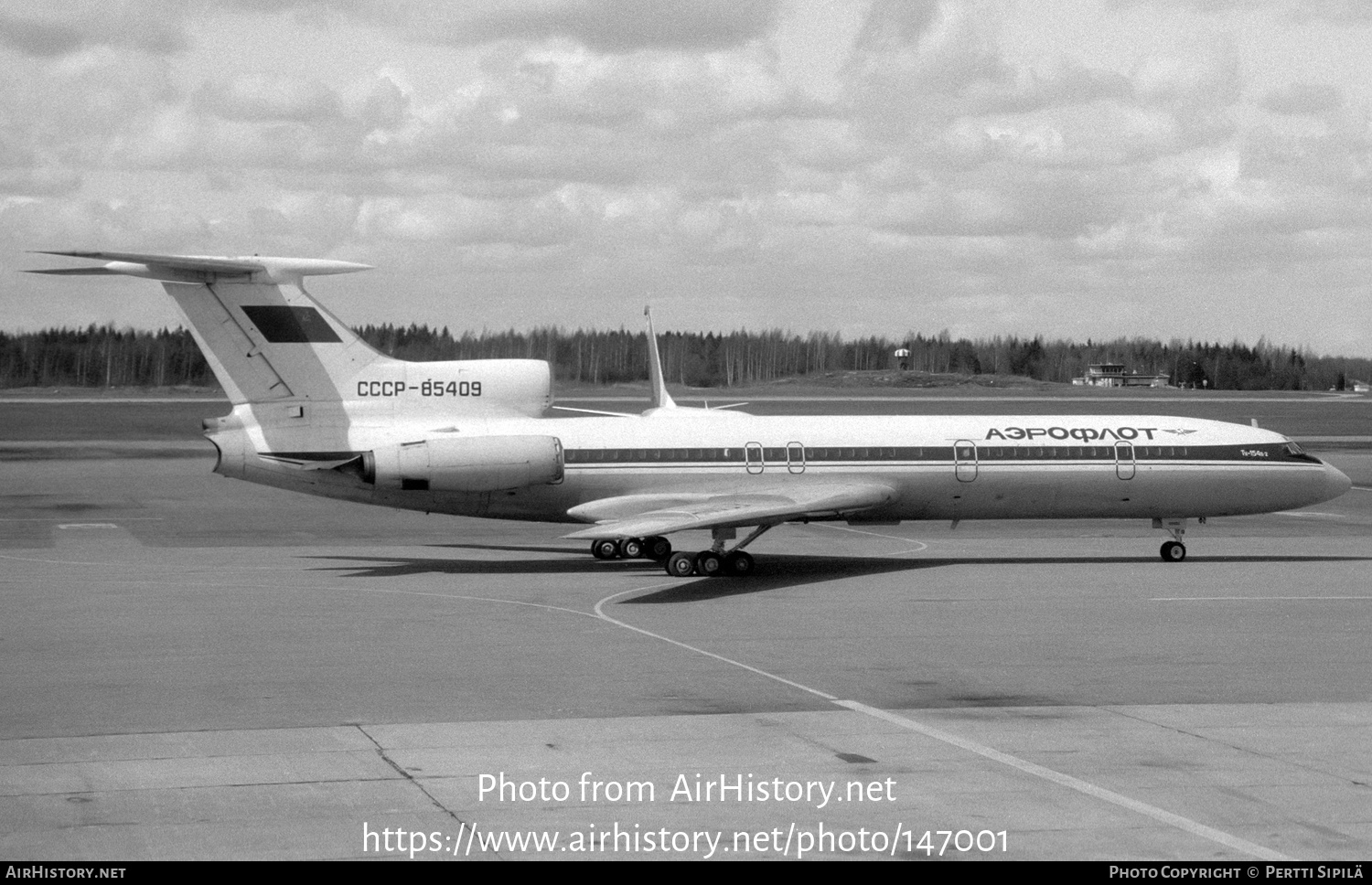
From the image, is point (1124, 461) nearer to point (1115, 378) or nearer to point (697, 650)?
point (697, 650)

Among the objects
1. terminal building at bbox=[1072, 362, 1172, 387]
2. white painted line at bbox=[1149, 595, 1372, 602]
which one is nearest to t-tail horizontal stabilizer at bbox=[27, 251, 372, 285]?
white painted line at bbox=[1149, 595, 1372, 602]

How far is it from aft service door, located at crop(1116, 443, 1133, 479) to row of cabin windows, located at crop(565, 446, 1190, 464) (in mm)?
21

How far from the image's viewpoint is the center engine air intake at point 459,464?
30.9m

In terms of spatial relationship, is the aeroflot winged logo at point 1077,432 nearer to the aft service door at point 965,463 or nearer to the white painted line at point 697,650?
the aft service door at point 965,463

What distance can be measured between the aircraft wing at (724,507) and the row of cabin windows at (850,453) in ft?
2.29

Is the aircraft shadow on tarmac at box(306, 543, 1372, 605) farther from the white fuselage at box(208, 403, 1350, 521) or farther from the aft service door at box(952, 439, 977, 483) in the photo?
the aft service door at box(952, 439, 977, 483)

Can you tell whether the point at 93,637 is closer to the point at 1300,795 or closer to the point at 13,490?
the point at 1300,795

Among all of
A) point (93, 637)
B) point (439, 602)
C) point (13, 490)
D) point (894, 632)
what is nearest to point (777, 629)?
point (894, 632)

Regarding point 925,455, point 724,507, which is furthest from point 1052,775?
point 925,455

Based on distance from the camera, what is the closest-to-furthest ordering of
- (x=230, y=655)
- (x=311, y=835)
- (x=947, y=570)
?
(x=311, y=835) → (x=230, y=655) → (x=947, y=570)

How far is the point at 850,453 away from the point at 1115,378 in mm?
123084

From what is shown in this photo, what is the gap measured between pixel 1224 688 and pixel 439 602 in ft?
44.8

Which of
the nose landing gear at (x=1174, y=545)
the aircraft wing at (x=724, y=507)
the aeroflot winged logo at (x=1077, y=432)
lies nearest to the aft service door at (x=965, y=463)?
the aeroflot winged logo at (x=1077, y=432)

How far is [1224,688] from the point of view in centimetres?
1850
